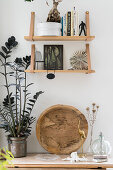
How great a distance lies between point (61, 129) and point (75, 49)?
0.75 m

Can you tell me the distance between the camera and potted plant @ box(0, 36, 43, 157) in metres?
2.28

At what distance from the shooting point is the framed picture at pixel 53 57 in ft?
8.07

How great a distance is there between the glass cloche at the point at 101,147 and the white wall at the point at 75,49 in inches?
9.0

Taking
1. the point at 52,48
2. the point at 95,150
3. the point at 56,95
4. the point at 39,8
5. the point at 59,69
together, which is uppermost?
the point at 39,8

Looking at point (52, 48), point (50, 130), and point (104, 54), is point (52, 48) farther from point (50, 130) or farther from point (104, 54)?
point (50, 130)

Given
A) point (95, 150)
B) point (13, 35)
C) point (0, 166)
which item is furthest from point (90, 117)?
point (0, 166)

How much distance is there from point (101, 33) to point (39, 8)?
0.62 metres

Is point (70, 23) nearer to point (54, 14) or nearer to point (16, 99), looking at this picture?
point (54, 14)

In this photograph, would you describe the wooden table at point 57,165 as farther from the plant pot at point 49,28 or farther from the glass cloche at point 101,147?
the plant pot at point 49,28

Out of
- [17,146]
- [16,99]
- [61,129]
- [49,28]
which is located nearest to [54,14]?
[49,28]

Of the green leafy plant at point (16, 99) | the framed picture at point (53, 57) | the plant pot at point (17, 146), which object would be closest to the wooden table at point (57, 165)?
the plant pot at point (17, 146)

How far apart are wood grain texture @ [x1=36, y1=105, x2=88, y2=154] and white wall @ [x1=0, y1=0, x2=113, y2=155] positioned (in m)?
0.08

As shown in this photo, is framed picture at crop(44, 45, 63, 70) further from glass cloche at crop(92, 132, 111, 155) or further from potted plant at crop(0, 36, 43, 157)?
glass cloche at crop(92, 132, 111, 155)

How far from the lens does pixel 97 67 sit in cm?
251
